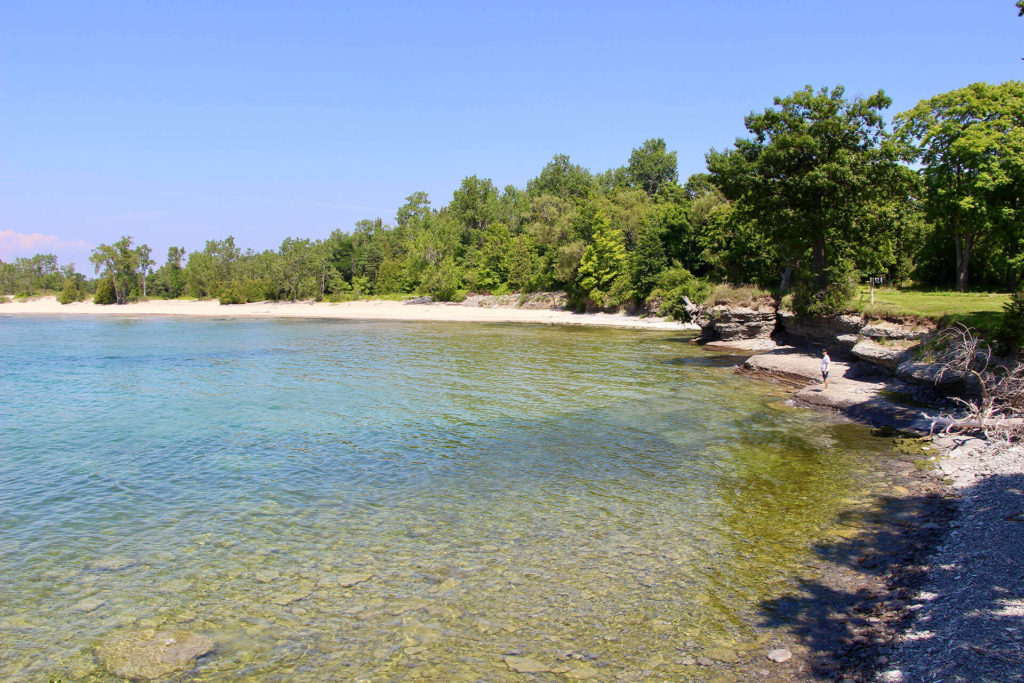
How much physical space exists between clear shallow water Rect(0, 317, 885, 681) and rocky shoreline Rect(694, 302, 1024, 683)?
0.91m

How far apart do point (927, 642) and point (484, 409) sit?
60.5 ft

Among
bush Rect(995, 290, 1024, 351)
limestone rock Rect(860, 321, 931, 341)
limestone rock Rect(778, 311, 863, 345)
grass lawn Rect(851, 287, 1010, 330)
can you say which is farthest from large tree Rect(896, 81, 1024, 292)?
bush Rect(995, 290, 1024, 351)

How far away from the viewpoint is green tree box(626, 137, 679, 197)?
437 ft

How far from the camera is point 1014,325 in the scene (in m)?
18.8

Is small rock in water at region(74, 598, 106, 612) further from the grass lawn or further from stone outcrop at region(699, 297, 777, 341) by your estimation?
stone outcrop at region(699, 297, 777, 341)

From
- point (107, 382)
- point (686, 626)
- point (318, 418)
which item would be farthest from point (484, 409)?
point (107, 382)

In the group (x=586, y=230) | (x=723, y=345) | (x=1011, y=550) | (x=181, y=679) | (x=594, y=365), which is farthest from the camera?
(x=586, y=230)

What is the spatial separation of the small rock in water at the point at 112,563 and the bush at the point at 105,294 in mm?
144020

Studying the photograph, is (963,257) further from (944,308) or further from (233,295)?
(233,295)

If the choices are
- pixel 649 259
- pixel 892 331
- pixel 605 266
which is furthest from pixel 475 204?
pixel 892 331

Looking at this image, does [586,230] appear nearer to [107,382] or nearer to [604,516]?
[107,382]

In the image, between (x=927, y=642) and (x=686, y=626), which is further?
(x=686, y=626)

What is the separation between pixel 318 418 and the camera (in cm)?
2352

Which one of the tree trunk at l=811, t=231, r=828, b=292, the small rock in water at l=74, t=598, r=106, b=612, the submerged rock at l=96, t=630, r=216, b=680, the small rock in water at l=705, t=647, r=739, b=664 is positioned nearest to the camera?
the submerged rock at l=96, t=630, r=216, b=680
